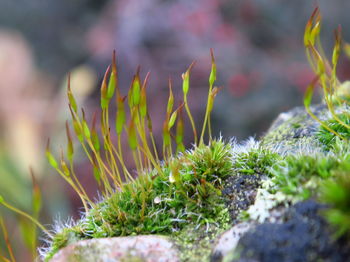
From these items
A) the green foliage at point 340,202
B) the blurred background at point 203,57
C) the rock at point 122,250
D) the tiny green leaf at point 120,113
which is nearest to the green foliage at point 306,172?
the green foliage at point 340,202

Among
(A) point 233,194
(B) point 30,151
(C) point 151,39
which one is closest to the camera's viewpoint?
(A) point 233,194

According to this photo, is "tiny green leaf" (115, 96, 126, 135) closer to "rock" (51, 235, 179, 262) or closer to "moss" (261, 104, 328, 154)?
"rock" (51, 235, 179, 262)

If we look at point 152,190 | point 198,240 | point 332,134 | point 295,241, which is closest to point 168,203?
point 152,190

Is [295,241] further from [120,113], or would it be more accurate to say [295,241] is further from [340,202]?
[120,113]

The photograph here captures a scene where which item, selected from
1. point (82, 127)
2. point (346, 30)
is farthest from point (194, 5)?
point (82, 127)

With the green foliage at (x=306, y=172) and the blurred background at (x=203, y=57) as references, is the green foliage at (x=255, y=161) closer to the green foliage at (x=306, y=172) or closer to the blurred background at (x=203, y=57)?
the green foliage at (x=306, y=172)

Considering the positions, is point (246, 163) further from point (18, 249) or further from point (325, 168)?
point (18, 249)
